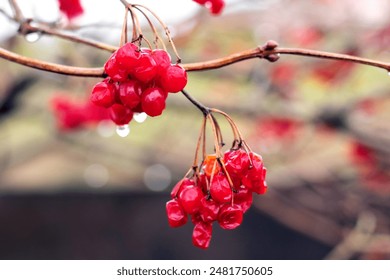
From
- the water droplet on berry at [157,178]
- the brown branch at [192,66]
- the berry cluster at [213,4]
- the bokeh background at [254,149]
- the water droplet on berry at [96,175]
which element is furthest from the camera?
the water droplet on berry at [96,175]

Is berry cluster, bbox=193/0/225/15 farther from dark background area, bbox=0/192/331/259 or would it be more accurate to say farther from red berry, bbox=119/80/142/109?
dark background area, bbox=0/192/331/259

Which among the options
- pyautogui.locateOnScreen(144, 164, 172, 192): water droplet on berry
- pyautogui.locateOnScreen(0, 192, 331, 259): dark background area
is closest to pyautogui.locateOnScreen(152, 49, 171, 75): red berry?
pyautogui.locateOnScreen(144, 164, 172, 192): water droplet on berry

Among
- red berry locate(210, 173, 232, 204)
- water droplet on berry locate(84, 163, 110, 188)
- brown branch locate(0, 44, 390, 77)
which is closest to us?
brown branch locate(0, 44, 390, 77)

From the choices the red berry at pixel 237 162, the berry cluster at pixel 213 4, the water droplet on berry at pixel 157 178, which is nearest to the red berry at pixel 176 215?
the red berry at pixel 237 162

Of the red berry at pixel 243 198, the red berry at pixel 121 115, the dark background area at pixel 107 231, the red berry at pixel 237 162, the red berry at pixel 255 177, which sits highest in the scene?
the dark background area at pixel 107 231

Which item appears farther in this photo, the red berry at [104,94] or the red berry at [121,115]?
the red berry at [121,115]

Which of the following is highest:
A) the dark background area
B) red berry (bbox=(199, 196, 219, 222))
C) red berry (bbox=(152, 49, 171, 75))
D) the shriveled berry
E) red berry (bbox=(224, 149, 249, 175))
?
the dark background area

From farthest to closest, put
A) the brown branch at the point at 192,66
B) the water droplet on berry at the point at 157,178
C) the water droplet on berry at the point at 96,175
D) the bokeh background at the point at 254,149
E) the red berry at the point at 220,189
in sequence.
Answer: the water droplet on berry at the point at 96,175
the water droplet on berry at the point at 157,178
the bokeh background at the point at 254,149
the red berry at the point at 220,189
the brown branch at the point at 192,66

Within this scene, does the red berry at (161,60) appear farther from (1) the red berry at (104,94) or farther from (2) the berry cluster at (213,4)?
(2) the berry cluster at (213,4)
